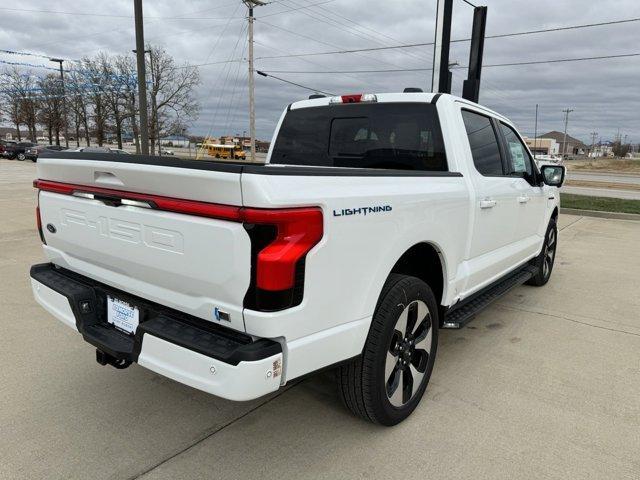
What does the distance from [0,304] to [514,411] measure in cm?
467

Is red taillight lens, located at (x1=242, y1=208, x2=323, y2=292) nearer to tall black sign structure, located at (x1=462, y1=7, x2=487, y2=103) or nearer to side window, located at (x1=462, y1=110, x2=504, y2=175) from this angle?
side window, located at (x1=462, y1=110, x2=504, y2=175)

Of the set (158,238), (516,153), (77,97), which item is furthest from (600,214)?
(77,97)

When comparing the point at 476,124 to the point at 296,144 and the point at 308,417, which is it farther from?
the point at 308,417

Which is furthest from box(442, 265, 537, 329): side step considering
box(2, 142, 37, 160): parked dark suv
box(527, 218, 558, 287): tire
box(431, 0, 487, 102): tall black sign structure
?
box(2, 142, 37, 160): parked dark suv

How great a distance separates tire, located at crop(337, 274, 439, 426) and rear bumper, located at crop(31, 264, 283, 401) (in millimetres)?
640

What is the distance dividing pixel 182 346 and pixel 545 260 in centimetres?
505

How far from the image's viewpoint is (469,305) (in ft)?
11.9

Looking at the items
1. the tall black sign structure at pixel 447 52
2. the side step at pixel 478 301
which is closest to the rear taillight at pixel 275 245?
the side step at pixel 478 301

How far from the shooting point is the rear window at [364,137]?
3494mm

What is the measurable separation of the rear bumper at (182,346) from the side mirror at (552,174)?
13.0ft

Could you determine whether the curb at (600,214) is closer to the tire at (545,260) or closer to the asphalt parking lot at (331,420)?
the tire at (545,260)

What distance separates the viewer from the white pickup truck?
195 cm

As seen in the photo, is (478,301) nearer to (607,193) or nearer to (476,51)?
(476,51)

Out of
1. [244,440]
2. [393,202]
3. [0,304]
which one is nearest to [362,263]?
[393,202]
